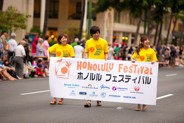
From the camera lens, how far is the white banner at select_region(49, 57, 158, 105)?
1298 centimetres

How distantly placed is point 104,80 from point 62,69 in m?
1.12

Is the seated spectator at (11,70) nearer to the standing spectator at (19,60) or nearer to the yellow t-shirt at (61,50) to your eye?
the standing spectator at (19,60)

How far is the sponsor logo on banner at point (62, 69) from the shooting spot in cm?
1345

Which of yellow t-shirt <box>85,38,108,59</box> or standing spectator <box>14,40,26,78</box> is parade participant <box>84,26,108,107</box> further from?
standing spectator <box>14,40,26,78</box>

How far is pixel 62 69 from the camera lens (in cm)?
1349

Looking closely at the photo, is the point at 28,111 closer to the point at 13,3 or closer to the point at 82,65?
the point at 82,65

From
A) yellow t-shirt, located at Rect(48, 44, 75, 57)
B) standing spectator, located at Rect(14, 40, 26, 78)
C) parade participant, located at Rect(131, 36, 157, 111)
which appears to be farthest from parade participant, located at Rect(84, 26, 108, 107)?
standing spectator, located at Rect(14, 40, 26, 78)

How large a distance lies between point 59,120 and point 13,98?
445 centimetres

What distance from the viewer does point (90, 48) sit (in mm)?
13375

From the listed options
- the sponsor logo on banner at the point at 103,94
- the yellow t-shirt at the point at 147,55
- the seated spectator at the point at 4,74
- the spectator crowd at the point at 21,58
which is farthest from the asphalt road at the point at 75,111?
the spectator crowd at the point at 21,58

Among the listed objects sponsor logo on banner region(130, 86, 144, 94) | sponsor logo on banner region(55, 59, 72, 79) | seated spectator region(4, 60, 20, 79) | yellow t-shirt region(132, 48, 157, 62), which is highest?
yellow t-shirt region(132, 48, 157, 62)

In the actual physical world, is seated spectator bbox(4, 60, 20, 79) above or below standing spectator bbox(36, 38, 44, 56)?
below

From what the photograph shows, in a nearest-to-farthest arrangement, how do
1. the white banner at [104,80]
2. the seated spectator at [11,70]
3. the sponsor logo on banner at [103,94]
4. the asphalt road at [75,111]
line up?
the asphalt road at [75,111], the white banner at [104,80], the sponsor logo on banner at [103,94], the seated spectator at [11,70]

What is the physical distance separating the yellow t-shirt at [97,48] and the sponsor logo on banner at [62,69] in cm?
59
